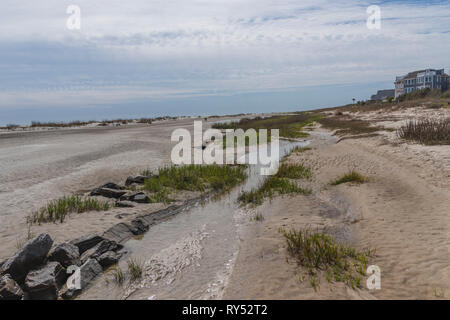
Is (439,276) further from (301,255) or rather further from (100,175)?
(100,175)

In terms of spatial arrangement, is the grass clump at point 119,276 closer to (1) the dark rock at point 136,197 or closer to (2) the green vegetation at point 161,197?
(1) the dark rock at point 136,197

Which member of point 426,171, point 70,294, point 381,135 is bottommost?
point 70,294

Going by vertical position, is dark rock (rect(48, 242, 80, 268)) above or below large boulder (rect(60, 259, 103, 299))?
above

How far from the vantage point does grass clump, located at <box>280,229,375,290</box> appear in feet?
19.7

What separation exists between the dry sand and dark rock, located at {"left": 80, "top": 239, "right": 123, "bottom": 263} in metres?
3.65

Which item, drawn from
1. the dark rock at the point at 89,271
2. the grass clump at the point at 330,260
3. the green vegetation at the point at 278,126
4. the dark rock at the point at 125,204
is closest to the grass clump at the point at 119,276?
the dark rock at the point at 89,271

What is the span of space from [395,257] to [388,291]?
1586 millimetres

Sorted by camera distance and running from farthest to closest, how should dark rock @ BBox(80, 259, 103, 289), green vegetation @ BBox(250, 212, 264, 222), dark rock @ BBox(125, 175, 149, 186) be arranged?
dark rock @ BBox(125, 175, 149, 186) → green vegetation @ BBox(250, 212, 264, 222) → dark rock @ BBox(80, 259, 103, 289)

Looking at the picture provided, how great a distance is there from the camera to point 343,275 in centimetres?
608

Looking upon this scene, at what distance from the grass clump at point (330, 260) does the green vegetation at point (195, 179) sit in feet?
25.2

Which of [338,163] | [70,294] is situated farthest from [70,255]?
[338,163]

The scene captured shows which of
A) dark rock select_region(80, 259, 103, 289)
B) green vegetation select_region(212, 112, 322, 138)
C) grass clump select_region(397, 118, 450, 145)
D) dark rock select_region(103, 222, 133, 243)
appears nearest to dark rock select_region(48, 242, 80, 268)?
dark rock select_region(80, 259, 103, 289)

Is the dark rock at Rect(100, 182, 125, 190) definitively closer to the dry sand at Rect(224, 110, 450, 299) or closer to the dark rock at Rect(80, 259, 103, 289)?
the dry sand at Rect(224, 110, 450, 299)
